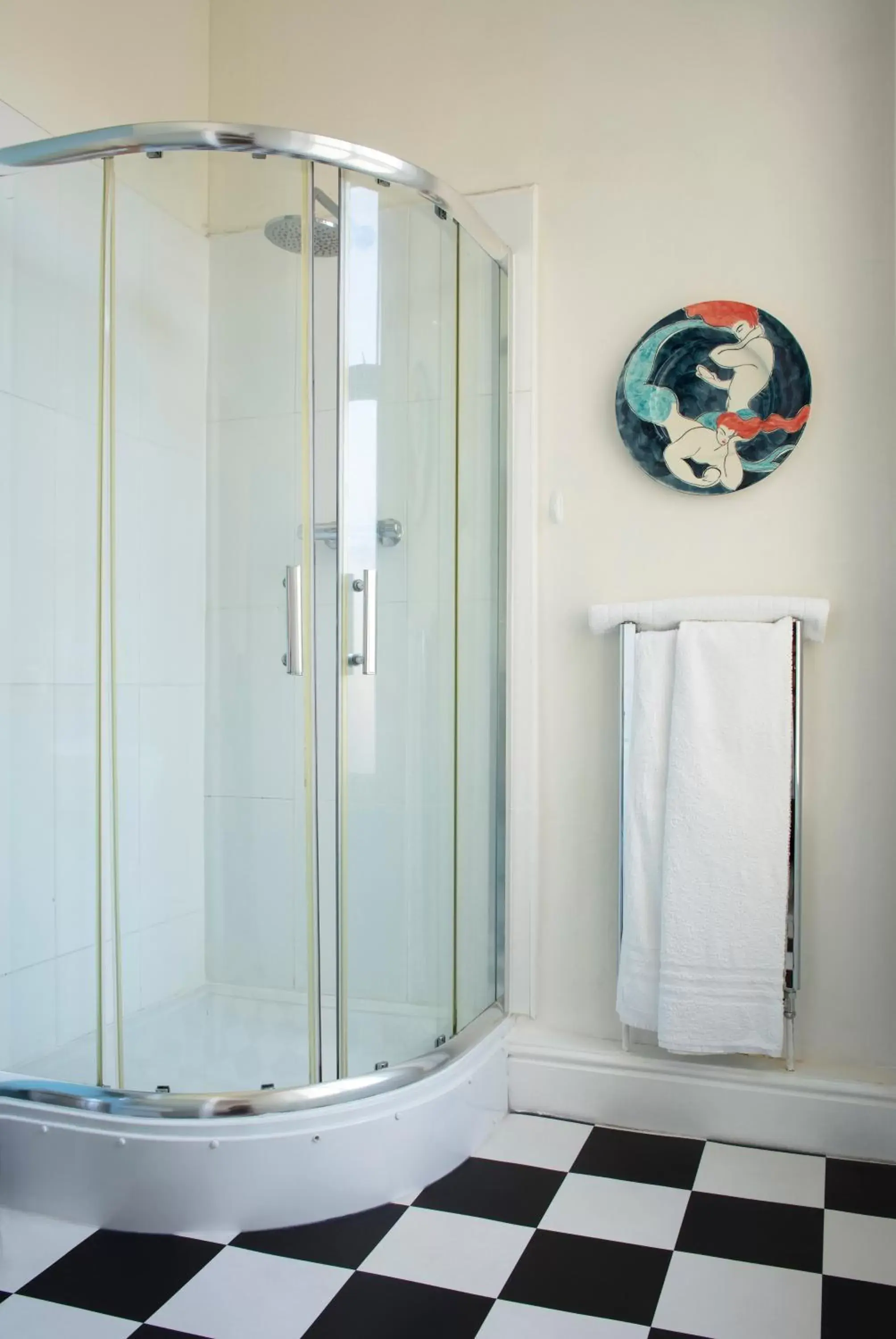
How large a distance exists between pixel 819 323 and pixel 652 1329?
161 centimetres

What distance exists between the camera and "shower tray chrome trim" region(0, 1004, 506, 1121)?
5.17 ft

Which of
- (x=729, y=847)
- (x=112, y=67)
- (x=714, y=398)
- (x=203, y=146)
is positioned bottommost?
(x=729, y=847)

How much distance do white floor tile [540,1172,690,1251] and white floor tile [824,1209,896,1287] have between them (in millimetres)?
215

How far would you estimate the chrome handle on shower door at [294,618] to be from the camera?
1.63m

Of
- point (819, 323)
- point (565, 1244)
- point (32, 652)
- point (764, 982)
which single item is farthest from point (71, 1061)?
point (819, 323)

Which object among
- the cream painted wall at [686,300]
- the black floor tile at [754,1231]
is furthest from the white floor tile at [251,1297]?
the cream painted wall at [686,300]

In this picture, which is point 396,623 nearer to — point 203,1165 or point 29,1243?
point 203,1165

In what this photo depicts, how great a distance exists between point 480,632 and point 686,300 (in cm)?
73

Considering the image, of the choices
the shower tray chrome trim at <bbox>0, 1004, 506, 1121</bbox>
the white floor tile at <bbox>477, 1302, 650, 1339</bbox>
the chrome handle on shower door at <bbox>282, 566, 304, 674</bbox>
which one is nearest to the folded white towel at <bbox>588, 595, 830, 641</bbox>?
the chrome handle on shower door at <bbox>282, 566, 304, 674</bbox>

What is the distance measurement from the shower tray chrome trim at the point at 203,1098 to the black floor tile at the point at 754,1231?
1.58ft

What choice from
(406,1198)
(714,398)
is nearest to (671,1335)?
(406,1198)

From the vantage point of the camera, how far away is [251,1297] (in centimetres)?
140

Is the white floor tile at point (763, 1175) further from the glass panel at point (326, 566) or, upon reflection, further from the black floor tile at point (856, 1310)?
the glass panel at point (326, 566)

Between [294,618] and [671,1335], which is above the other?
[294,618]
